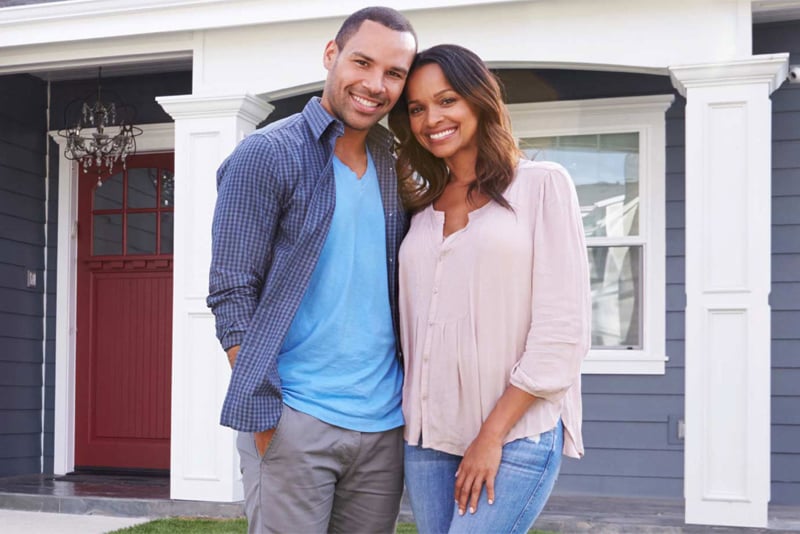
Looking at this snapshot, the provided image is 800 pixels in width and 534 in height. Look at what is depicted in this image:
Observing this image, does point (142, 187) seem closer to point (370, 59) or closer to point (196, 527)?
point (196, 527)

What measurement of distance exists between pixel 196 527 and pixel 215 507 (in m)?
0.23

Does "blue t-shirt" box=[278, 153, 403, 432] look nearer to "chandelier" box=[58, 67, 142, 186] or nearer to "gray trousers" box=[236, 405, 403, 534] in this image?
"gray trousers" box=[236, 405, 403, 534]

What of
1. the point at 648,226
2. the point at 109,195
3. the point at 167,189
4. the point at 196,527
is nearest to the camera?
the point at 196,527

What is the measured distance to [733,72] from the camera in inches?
200

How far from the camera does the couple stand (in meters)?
2.10

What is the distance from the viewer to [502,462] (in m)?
2.10

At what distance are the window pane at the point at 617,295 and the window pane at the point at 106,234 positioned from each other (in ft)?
11.2

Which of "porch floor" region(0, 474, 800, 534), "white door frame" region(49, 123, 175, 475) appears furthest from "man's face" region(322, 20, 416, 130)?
"white door frame" region(49, 123, 175, 475)

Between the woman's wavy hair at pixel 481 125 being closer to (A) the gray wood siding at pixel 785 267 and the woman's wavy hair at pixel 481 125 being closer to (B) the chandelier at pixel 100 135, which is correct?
(A) the gray wood siding at pixel 785 267

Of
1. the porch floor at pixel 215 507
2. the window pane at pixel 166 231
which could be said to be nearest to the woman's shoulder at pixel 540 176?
the porch floor at pixel 215 507

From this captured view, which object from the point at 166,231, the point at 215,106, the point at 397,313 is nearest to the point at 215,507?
the point at 215,106

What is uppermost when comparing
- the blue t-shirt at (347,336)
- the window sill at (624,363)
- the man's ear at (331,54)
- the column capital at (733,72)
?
the column capital at (733,72)

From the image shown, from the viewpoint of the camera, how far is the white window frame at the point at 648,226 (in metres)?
6.35

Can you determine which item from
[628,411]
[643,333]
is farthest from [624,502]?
[643,333]
